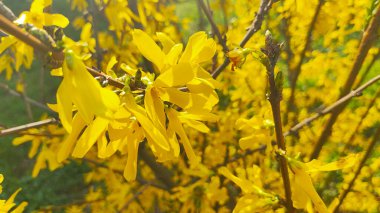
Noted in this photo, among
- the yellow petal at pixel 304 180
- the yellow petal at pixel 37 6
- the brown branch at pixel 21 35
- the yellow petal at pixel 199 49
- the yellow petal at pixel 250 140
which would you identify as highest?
the brown branch at pixel 21 35

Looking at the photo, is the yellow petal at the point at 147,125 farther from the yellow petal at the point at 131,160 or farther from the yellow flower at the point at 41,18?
the yellow flower at the point at 41,18

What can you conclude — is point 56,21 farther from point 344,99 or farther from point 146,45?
point 344,99

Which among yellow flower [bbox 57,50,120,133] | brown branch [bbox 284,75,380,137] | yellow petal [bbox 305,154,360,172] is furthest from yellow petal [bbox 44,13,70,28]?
brown branch [bbox 284,75,380,137]

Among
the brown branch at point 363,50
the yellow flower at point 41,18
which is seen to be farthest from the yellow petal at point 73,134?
the brown branch at point 363,50

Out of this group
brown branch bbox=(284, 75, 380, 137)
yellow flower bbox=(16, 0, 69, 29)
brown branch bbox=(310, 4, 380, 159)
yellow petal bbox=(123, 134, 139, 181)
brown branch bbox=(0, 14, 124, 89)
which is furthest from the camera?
brown branch bbox=(310, 4, 380, 159)

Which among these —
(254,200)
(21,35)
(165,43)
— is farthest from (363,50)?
(21,35)

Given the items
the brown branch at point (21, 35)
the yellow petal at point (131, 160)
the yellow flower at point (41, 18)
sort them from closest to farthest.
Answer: the brown branch at point (21, 35), the yellow petal at point (131, 160), the yellow flower at point (41, 18)

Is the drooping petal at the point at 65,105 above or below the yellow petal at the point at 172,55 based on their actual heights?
below

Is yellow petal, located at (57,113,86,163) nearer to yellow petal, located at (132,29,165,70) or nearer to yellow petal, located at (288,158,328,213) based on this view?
yellow petal, located at (132,29,165,70)

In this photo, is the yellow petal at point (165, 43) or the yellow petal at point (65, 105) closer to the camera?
the yellow petal at point (65, 105)
